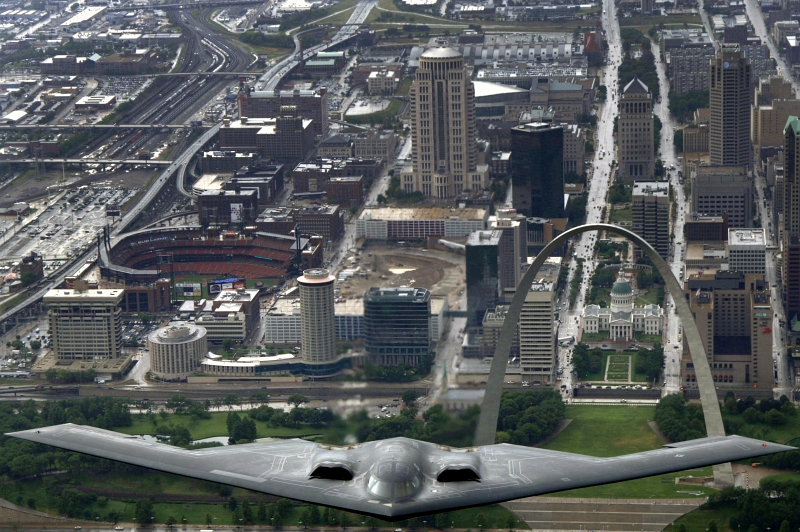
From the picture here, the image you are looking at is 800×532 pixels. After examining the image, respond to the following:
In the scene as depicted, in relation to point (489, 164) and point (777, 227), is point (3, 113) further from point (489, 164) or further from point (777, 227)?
point (777, 227)

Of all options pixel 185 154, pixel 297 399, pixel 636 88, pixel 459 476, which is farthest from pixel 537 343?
pixel 185 154

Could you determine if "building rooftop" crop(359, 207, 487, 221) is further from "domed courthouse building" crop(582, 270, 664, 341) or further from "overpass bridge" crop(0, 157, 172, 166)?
"overpass bridge" crop(0, 157, 172, 166)

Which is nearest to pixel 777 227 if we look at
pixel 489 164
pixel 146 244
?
pixel 489 164

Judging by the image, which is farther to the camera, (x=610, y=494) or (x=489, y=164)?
(x=489, y=164)

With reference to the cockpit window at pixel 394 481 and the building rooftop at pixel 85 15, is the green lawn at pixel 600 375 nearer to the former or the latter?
the cockpit window at pixel 394 481

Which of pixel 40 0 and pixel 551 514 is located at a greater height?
pixel 40 0

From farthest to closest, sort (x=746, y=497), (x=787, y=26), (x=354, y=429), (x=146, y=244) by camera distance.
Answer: (x=787, y=26) → (x=146, y=244) → (x=354, y=429) → (x=746, y=497)

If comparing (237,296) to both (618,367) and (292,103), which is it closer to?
(618,367)
